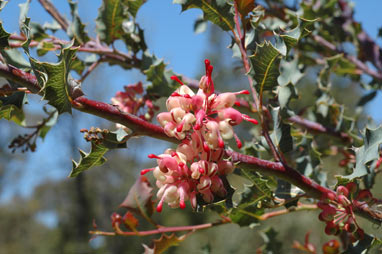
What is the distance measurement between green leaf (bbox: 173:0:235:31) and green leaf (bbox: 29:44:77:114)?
0.30 meters

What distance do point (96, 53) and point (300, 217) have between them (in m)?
5.53

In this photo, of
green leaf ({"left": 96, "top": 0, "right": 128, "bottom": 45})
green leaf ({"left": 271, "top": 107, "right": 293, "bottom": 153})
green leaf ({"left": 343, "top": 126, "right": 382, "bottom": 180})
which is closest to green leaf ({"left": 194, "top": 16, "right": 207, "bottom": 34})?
green leaf ({"left": 96, "top": 0, "right": 128, "bottom": 45})

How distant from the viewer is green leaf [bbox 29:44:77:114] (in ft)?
1.59

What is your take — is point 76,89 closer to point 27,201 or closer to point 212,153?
point 212,153

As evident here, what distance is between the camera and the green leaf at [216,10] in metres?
0.71

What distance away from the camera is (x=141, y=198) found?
823mm

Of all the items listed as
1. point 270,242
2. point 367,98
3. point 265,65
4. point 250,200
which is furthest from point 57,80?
point 367,98

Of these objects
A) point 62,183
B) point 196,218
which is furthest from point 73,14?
point 62,183

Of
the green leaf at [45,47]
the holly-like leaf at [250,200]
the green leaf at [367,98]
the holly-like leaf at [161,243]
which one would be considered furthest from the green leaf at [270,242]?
the green leaf at [45,47]

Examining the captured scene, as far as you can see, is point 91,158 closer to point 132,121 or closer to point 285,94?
point 132,121

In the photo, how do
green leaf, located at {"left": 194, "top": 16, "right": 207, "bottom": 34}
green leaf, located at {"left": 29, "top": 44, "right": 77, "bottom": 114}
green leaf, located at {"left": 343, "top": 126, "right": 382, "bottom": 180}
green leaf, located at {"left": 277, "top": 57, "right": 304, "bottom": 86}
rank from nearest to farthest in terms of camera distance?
green leaf, located at {"left": 29, "top": 44, "right": 77, "bottom": 114}
green leaf, located at {"left": 343, "top": 126, "right": 382, "bottom": 180}
green leaf, located at {"left": 277, "top": 57, "right": 304, "bottom": 86}
green leaf, located at {"left": 194, "top": 16, "right": 207, "bottom": 34}

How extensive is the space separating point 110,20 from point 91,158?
534 mm

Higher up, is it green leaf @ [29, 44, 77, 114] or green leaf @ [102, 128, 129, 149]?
green leaf @ [29, 44, 77, 114]

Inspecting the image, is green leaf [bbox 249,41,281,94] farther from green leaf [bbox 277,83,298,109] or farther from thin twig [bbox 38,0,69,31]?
thin twig [bbox 38,0,69,31]
